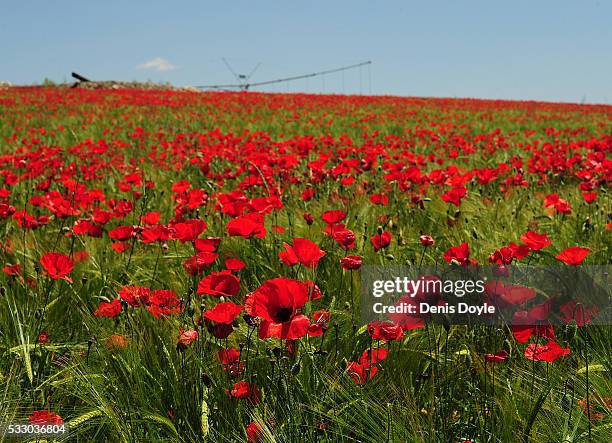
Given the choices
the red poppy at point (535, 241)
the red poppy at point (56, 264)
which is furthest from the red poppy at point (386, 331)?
the red poppy at point (56, 264)

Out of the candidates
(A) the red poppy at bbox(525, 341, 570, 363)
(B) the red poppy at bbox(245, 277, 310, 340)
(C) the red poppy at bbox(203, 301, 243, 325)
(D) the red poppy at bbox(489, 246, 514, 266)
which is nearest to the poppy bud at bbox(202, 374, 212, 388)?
(C) the red poppy at bbox(203, 301, 243, 325)

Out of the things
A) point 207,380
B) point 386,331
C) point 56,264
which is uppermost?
point 56,264

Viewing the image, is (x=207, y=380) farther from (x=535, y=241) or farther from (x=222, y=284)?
(x=535, y=241)

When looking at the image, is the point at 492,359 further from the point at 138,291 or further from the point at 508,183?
the point at 508,183

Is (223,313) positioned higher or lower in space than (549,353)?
higher

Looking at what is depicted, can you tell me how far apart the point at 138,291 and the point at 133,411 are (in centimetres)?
39

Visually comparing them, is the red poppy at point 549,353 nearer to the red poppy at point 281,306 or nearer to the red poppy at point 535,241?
the red poppy at point 535,241

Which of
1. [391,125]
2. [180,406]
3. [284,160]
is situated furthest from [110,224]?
[391,125]

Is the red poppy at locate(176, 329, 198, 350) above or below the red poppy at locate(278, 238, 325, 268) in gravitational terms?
below

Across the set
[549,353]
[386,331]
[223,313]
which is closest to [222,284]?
[223,313]

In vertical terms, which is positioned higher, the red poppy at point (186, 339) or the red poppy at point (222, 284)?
the red poppy at point (222, 284)

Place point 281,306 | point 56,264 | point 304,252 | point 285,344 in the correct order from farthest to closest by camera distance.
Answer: point 56,264, point 285,344, point 304,252, point 281,306

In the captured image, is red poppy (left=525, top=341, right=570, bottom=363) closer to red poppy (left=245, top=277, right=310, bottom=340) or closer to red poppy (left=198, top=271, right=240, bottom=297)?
red poppy (left=245, top=277, right=310, bottom=340)

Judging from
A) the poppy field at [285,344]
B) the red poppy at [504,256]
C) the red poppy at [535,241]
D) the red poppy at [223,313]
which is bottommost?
the poppy field at [285,344]
